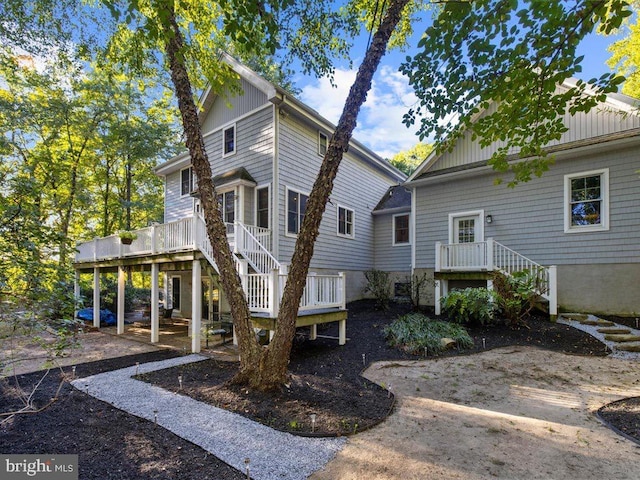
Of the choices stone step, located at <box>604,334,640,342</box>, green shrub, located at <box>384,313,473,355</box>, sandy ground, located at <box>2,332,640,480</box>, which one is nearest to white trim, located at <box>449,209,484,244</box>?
green shrub, located at <box>384,313,473,355</box>

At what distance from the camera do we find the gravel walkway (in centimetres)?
293

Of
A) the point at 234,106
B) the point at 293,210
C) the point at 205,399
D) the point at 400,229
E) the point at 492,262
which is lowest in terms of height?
the point at 205,399

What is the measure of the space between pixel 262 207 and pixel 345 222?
3963 millimetres

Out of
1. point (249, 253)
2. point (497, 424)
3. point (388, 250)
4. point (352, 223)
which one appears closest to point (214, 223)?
point (249, 253)

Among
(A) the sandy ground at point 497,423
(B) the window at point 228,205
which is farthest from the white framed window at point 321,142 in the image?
(A) the sandy ground at point 497,423

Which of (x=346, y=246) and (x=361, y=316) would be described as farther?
(x=346, y=246)

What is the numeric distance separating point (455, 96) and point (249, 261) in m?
5.84

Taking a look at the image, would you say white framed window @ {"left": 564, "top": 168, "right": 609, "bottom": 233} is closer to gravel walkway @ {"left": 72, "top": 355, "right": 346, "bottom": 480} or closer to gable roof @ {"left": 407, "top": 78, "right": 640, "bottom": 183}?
gable roof @ {"left": 407, "top": 78, "right": 640, "bottom": 183}

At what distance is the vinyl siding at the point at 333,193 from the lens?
10445 mm

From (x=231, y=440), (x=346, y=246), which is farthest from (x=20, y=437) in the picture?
(x=346, y=246)

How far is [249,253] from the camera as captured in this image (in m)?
8.55

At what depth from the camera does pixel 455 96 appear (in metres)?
5.13

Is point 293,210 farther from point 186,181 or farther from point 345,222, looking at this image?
point 186,181

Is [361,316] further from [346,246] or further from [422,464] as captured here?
[422,464]
